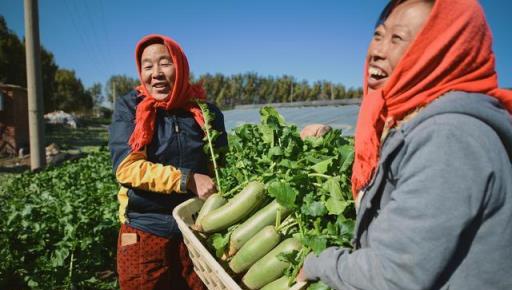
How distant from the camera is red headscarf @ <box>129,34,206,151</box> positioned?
2617 mm

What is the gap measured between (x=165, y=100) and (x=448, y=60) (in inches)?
81.8

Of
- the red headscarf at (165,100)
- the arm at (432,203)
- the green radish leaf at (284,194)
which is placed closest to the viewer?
the arm at (432,203)

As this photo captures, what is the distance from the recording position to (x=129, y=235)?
2.82m

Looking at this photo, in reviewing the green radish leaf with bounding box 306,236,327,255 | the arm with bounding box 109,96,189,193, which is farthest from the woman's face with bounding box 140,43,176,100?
the green radish leaf with bounding box 306,236,327,255

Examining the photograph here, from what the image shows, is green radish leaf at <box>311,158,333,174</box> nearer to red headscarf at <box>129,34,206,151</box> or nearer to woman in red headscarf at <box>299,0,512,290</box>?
woman in red headscarf at <box>299,0,512,290</box>

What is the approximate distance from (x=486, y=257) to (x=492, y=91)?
1.87ft

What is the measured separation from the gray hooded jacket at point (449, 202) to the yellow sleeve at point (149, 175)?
5.14ft

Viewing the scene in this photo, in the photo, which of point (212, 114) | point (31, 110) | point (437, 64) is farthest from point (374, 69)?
point (31, 110)

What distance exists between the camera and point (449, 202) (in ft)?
3.72

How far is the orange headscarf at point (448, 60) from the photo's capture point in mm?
1256

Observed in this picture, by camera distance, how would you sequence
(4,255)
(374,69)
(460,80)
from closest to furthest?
(460,80)
(374,69)
(4,255)

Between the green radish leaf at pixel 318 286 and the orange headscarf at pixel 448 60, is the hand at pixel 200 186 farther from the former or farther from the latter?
the orange headscarf at pixel 448 60

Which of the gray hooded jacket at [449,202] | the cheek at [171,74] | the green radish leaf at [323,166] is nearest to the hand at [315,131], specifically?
the green radish leaf at [323,166]

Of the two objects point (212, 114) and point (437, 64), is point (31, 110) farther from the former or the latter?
point (437, 64)
